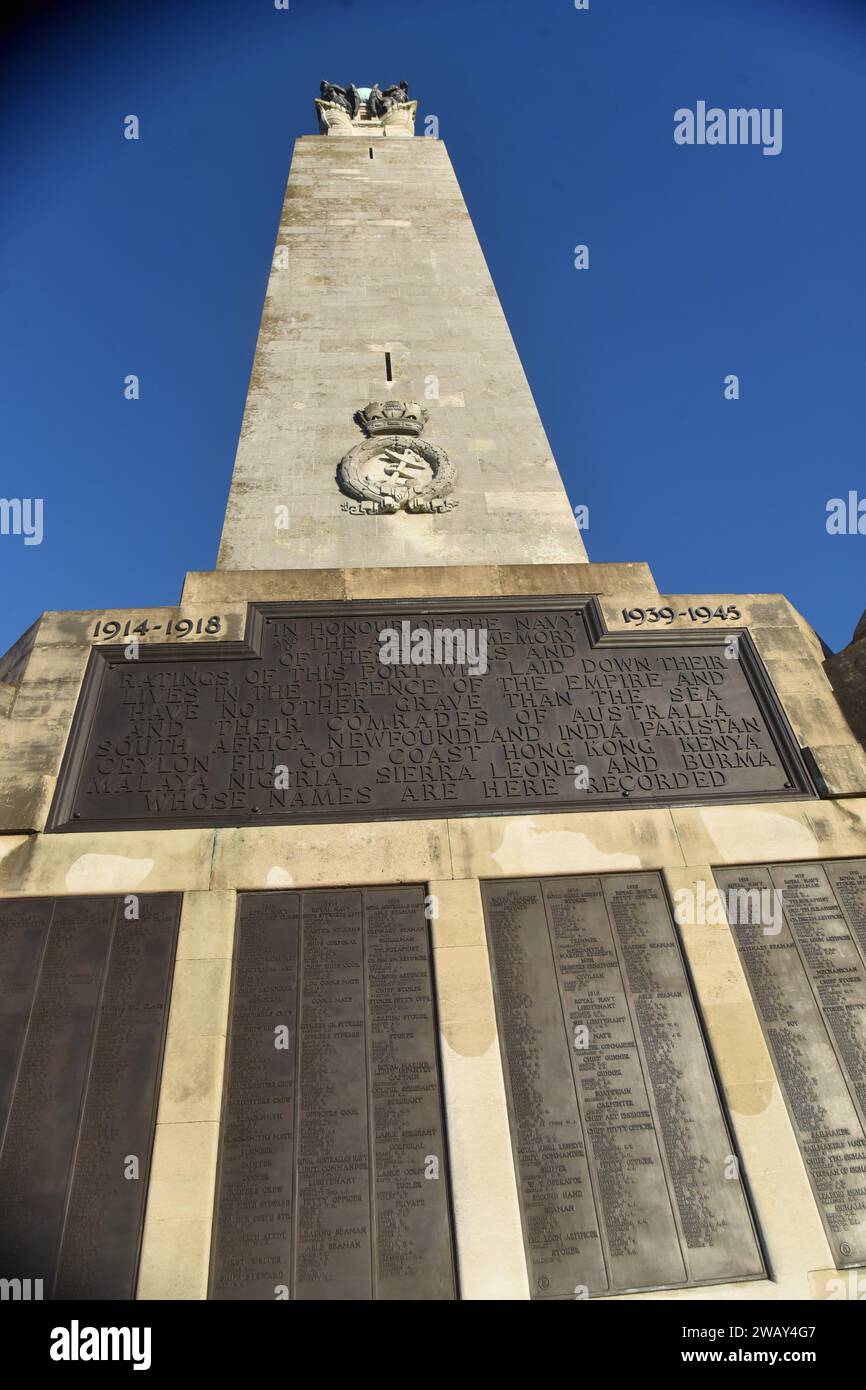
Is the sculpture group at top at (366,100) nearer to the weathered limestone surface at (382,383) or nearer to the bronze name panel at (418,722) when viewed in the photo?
the weathered limestone surface at (382,383)

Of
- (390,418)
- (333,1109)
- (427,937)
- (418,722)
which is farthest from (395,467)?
(333,1109)

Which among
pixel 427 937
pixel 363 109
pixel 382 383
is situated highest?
pixel 363 109

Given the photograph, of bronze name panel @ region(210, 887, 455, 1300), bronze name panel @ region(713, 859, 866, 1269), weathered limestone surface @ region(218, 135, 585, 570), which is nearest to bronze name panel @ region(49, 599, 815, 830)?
bronze name panel @ region(713, 859, 866, 1269)

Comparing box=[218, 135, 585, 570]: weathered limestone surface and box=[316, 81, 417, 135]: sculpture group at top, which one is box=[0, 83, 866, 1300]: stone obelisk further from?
box=[316, 81, 417, 135]: sculpture group at top

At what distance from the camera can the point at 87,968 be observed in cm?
645

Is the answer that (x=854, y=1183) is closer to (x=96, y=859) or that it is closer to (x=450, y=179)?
(x=96, y=859)

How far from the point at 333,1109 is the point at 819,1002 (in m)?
4.17

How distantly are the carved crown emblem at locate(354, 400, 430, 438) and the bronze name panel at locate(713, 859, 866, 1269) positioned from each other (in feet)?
25.5

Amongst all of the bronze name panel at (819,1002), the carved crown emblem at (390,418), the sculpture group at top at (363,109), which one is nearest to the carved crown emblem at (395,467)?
the carved crown emblem at (390,418)

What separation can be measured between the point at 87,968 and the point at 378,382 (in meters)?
9.74

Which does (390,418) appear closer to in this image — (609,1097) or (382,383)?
(382,383)

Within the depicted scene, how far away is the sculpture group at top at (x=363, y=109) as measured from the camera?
69.4 ft

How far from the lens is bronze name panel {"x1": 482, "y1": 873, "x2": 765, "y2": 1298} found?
553cm

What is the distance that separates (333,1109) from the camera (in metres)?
5.96
